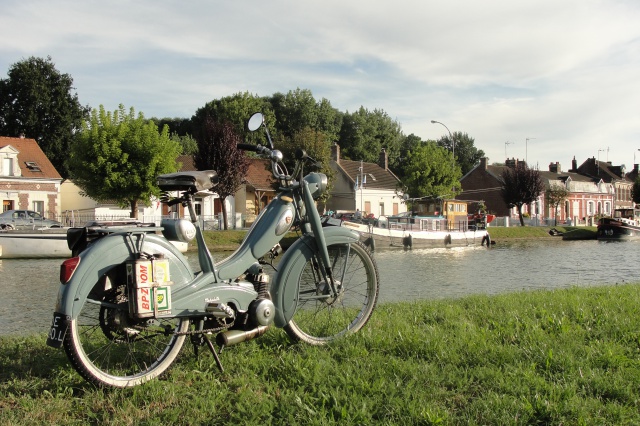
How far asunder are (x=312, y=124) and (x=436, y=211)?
22.9 m

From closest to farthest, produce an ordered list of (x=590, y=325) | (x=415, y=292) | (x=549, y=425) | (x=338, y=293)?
(x=549, y=425)
(x=338, y=293)
(x=590, y=325)
(x=415, y=292)

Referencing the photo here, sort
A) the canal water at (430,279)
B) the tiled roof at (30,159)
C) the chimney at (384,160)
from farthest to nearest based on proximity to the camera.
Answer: the chimney at (384,160) → the tiled roof at (30,159) → the canal water at (430,279)

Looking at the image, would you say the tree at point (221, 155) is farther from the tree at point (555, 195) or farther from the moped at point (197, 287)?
the tree at point (555, 195)

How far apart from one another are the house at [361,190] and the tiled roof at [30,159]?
2135cm

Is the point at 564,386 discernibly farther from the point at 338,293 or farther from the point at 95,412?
the point at 95,412

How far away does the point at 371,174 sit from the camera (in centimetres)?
5378

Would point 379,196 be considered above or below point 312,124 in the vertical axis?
below

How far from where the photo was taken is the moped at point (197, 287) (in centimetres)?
354

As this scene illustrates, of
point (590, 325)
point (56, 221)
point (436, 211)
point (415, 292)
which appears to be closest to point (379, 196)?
point (436, 211)

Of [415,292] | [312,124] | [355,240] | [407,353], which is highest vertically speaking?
[312,124]

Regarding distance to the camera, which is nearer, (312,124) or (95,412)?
(95,412)

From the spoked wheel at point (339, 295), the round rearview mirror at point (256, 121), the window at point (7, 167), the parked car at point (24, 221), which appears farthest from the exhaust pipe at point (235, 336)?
the window at point (7, 167)

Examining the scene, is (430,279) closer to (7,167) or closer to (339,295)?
(339,295)

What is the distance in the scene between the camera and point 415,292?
12.7m
